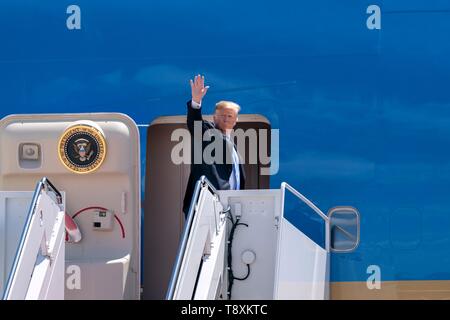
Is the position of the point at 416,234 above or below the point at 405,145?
below

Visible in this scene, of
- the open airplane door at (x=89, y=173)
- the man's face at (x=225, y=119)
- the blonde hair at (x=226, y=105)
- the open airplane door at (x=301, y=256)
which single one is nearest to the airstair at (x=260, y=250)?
the open airplane door at (x=301, y=256)

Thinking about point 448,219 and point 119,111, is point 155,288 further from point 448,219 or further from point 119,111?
point 448,219

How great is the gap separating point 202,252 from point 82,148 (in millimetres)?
1267

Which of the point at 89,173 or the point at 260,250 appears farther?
the point at 89,173

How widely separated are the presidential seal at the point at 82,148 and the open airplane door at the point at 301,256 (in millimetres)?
1266

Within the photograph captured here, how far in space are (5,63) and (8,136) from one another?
0.55 m

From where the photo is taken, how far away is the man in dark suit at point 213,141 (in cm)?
516

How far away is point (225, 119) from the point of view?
5.22 metres

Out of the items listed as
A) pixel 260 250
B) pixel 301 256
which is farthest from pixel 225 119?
pixel 301 256

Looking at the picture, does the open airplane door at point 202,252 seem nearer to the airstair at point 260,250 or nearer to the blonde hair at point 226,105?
the airstair at point 260,250

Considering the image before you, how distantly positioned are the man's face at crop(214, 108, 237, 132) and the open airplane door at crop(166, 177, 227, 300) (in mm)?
600

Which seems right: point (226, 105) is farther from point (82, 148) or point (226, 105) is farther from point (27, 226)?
point (27, 226)

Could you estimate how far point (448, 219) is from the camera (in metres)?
5.22
